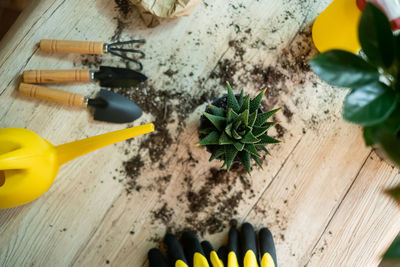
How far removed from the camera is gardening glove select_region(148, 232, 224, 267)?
871 millimetres

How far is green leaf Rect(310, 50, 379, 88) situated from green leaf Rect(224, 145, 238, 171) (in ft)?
1.12

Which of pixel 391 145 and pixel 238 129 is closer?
pixel 391 145

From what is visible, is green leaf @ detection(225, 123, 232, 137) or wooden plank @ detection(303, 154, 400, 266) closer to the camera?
green leaf @ detection(225, 123, 232, 137)

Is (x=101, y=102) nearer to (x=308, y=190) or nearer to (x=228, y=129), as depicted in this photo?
(x=228, y=129)

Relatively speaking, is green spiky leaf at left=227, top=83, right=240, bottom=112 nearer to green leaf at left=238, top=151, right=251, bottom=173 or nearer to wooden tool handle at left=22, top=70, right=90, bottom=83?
green leaf at left=238, top=151, right=251, bottom=173

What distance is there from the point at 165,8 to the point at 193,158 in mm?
395

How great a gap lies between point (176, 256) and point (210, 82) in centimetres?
47

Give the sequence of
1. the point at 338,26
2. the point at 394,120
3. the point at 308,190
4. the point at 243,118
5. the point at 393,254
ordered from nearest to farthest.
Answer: the point at 393,254
the point at 394,120
the point at 243,118
the point at 338,26
the point at 308,190

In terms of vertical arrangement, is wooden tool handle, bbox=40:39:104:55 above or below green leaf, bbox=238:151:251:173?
below

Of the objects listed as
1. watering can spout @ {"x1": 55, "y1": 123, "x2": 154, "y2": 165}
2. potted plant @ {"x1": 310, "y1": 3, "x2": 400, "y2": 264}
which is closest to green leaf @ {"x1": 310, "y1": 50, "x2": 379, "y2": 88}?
potted plant @ {"x1": 310, "y1": 3, "x2": 400, "y2": 264}

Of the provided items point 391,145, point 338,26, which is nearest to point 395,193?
point 391,145

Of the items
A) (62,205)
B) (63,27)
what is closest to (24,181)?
(62,205)

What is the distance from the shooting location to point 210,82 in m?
0.91

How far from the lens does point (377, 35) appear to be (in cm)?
43
